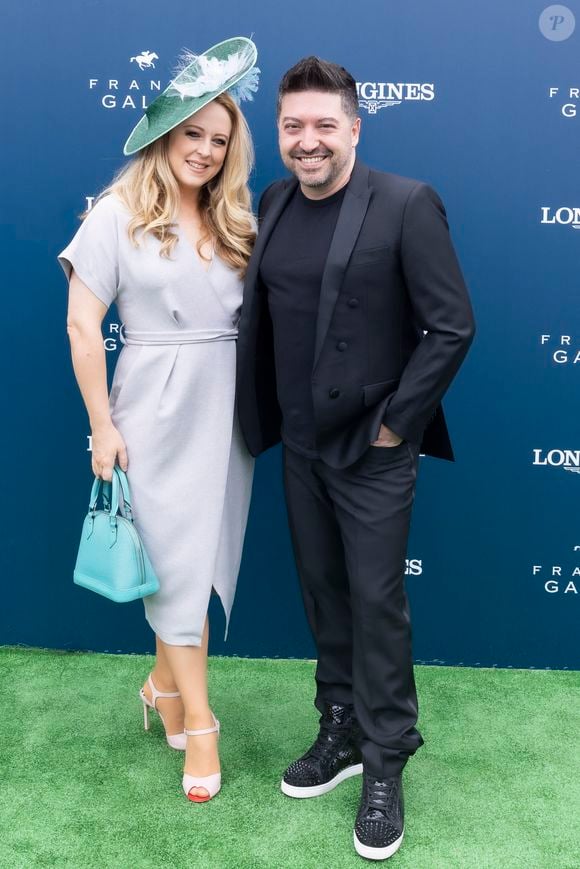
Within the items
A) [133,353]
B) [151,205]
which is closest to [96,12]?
[151,205]

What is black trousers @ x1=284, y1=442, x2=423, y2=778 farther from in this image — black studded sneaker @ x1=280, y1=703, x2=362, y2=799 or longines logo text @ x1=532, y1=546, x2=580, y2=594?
longines logo text @ x1=532, y1=546, x2=580, y2=594

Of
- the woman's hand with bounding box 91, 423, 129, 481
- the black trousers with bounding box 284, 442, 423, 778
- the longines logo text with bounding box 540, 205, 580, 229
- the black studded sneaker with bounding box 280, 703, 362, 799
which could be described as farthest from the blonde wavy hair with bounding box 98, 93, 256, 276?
the black studded sneaker with bounding box 280, 703, 362, 799

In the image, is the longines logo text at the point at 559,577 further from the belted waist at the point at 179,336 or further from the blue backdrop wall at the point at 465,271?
the belted waist at the point at 179,336

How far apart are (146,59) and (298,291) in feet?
3.64

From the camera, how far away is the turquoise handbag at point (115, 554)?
2.39m

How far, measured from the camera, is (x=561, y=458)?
3090 millimetres

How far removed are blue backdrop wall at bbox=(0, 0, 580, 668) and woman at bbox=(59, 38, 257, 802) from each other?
0.58 m

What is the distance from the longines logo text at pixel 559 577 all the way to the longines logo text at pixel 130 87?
193 cm

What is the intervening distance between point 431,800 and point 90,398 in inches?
53.5

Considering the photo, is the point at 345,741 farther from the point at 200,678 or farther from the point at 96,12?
the point at 96,12

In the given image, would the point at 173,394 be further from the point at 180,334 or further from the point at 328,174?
the point at 328,174

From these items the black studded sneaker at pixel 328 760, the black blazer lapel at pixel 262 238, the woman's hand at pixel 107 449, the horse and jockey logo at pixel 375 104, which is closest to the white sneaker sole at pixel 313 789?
the black studded sneaker at pixel 328 760

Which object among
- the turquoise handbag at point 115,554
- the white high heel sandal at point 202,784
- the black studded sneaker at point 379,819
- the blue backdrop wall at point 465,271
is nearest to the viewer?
the black studded sneaker at point 379,819

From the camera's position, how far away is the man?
7.23 feet
